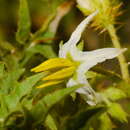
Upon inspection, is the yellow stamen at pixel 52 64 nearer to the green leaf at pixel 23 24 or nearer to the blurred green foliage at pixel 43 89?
the blurred green foliage at pixel 43 89

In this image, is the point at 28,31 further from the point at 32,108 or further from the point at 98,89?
the point at 32,108

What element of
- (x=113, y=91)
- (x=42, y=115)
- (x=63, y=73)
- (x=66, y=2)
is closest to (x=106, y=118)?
(x=113, y=91)

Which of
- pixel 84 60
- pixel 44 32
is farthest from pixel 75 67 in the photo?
pixel 44 32

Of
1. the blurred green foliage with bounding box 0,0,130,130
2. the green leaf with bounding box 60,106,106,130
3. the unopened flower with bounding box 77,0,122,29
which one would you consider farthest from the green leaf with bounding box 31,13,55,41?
the green leaf with bounding box 60,106,106,130

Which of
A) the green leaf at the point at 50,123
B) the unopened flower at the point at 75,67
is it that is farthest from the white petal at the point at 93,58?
the green leaf at the point at 50,123

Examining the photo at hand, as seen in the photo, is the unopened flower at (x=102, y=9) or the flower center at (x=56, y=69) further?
the unopened flower at (x=102, y=9)
